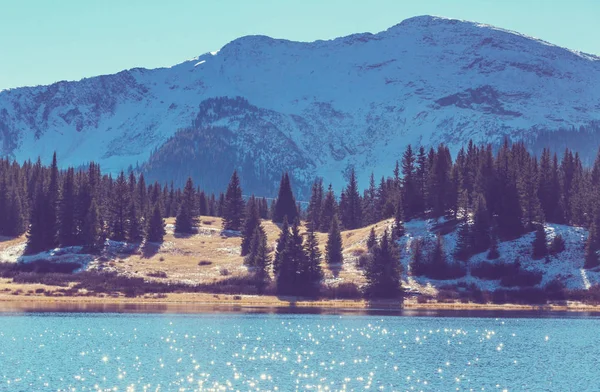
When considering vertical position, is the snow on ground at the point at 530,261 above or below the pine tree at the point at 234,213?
below

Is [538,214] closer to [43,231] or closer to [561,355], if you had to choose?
[561,355]

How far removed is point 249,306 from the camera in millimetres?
135625

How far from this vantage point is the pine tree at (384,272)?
135m

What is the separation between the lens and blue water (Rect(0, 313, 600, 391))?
58938 millimetres

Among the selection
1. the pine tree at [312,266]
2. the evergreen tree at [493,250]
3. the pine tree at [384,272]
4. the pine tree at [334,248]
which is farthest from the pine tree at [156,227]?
the evergreen tree at [493,250]

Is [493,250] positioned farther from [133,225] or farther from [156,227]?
[133,225]

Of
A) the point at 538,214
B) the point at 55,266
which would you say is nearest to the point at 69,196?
the point at 55,266

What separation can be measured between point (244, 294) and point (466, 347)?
2511 inches

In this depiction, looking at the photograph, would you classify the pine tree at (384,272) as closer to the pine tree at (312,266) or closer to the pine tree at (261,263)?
the pine tree at (312,266)

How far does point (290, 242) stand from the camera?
14225 centimetres

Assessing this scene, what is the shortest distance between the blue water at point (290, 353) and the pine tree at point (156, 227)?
60.9 m

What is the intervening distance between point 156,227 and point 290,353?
9993 centimetres

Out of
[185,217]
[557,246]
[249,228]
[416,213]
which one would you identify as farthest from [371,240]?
[185,217]

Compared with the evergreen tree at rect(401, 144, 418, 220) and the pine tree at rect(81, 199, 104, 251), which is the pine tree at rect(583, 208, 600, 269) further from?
the pine tree at rect(81, 199, 104, 251)
